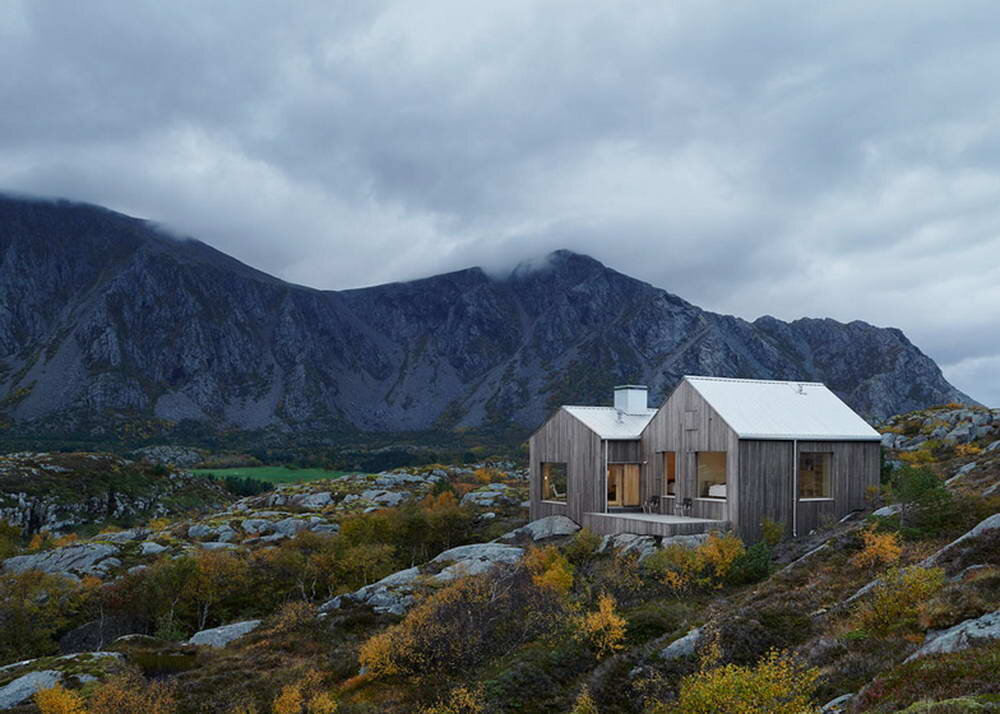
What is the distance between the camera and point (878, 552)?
21.7m

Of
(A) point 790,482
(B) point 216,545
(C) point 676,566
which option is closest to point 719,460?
(A) point 790,482

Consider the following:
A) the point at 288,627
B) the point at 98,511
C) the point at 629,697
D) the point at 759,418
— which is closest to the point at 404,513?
the point at 288,627

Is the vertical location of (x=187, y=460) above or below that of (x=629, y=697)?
below

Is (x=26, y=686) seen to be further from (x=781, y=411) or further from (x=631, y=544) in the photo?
(x=781, y=411)

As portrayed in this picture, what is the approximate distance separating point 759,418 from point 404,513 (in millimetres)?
23177

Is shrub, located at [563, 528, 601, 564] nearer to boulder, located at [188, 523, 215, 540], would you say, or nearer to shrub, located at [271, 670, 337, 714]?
shrub, located at [271, 670, 337, 714]

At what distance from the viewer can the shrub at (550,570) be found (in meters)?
25.2

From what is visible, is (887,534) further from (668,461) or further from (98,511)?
(98,511)

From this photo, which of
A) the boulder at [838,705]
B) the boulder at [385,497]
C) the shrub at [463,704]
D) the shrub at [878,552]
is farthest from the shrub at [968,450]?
the boulder at [385,497]

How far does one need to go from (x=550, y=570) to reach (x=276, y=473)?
160213 millimetres

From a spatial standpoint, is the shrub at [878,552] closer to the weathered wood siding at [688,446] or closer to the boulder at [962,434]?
the weathered wood siding at [688,446]

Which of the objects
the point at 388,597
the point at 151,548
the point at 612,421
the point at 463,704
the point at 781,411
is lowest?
the point at 151,548

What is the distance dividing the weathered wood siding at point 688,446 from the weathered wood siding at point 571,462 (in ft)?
9.22

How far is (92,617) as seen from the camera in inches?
1465
